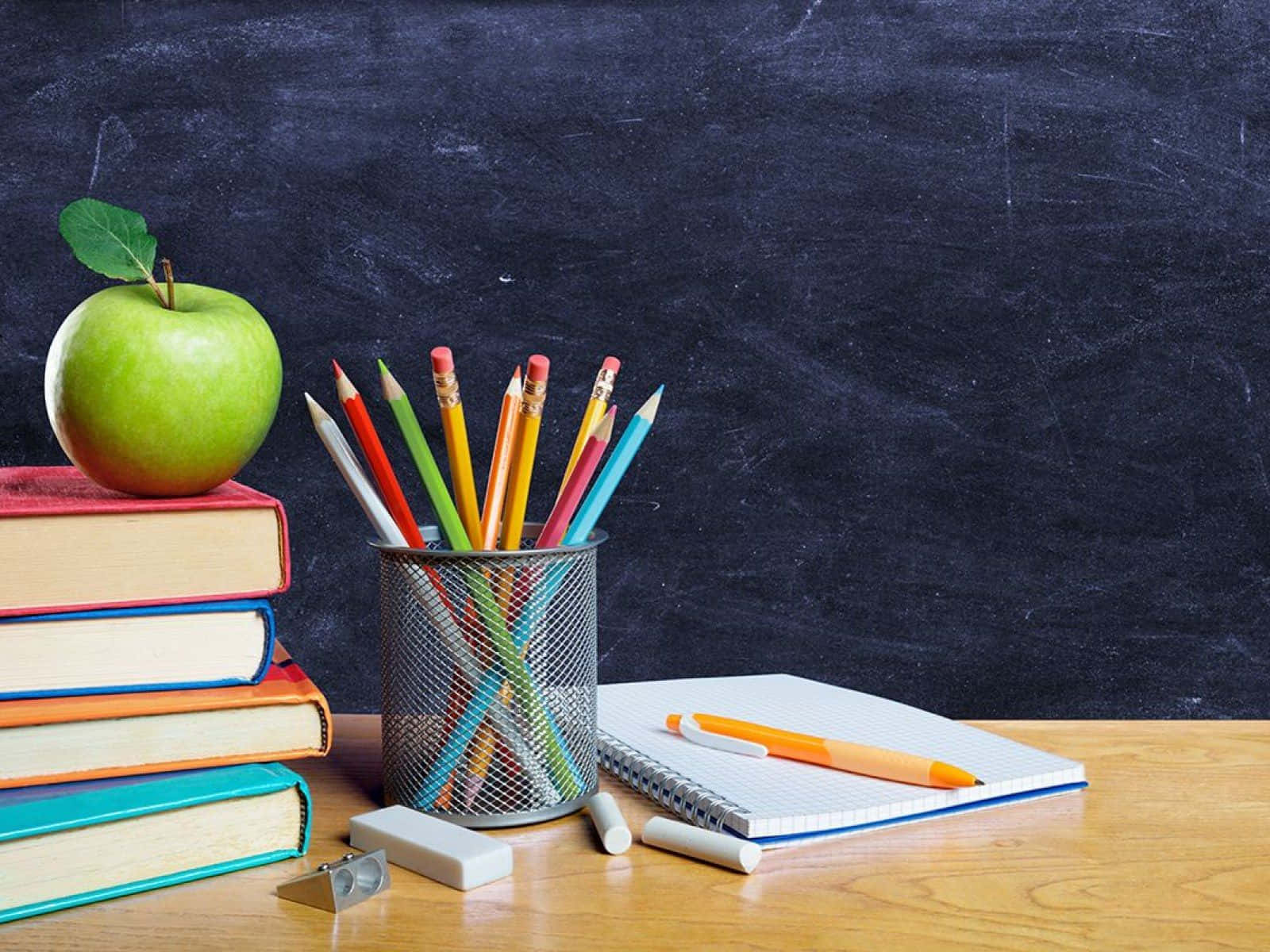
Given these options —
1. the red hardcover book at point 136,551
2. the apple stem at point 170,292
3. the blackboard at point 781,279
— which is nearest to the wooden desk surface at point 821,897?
the red hardcover book at point 136,551

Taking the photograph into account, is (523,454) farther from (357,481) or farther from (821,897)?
(821,897)

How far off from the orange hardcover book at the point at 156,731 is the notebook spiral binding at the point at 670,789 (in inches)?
6.6

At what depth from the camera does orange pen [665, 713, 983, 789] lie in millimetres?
666

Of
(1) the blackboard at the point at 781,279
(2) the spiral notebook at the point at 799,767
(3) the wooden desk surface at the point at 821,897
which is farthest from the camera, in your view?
(1) the blackboard at the point at 781,279

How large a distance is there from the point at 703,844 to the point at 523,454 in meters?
0.21

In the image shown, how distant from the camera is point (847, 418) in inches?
60.1

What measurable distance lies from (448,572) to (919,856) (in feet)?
0.87

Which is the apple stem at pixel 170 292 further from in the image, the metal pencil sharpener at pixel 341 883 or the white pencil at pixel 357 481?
the metal pencil sharpener at pixel 341 883

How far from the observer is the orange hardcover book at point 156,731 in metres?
0.57

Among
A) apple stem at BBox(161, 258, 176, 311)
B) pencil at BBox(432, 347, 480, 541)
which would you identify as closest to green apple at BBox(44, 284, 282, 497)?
apple stem at BBox(161, 258, 176, 311)

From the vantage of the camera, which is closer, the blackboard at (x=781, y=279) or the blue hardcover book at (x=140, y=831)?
the blue hardcover book at (x=140, y=831)

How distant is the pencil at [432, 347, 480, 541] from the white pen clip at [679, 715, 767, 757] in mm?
176

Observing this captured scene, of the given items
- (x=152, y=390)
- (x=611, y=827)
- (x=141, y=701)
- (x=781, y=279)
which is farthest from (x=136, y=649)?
(x=781, y=279)

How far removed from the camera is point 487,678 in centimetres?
63
